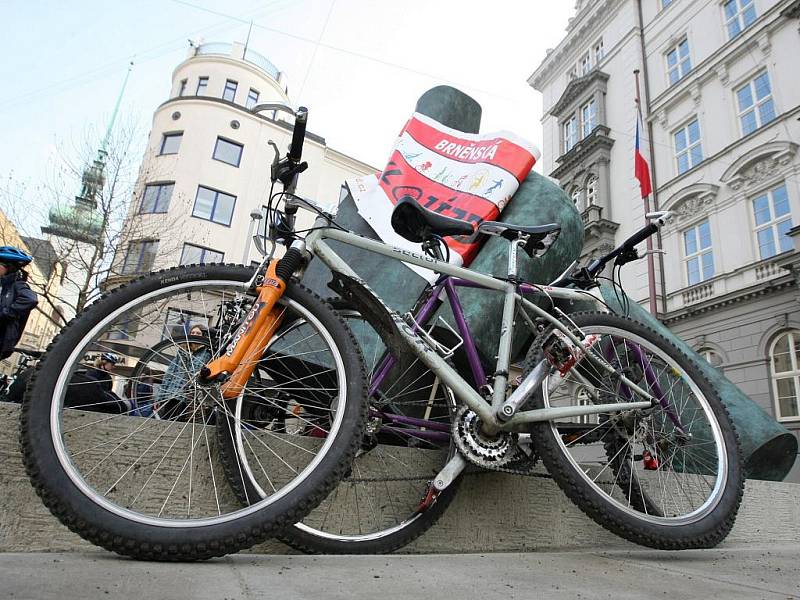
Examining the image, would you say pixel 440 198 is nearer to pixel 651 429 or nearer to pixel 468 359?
pixel 468 359

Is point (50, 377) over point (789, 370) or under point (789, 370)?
under

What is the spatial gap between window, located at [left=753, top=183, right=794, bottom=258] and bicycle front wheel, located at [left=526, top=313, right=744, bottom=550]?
14.9 m

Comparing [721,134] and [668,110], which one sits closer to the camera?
[721,134]

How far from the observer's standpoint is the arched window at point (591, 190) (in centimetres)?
2175

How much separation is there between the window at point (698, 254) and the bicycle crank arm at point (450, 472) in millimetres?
17097

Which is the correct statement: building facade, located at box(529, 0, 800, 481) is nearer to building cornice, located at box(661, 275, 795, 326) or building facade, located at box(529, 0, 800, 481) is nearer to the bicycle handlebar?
building cornice, located at box(661, 275, 795, 326)

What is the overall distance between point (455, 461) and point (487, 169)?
1885 millimetres

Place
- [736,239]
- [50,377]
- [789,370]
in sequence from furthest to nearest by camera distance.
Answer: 1. [736,239]
2. [789,370]
3. [50,377]

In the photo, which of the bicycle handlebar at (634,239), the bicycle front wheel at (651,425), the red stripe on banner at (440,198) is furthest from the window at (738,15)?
the bicycle front wheel at (651,425)

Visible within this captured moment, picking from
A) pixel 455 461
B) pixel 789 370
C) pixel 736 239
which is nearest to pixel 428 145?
pixel 455 461

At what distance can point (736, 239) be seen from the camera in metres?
15.8

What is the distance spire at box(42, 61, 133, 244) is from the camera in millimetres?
13188

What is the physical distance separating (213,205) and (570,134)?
1652 centimetres

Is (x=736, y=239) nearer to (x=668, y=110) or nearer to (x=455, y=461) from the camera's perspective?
(x=668, y=110)
